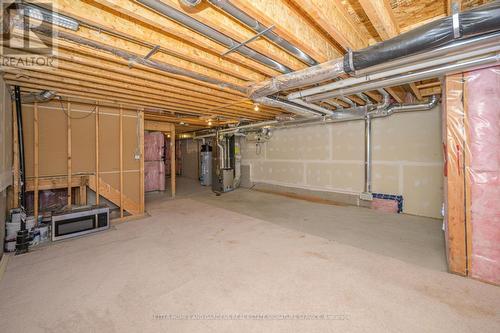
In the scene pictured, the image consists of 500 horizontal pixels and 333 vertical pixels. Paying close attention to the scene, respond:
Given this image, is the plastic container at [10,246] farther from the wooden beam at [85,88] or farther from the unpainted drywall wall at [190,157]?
the unpainted drywall wall at [190,157]

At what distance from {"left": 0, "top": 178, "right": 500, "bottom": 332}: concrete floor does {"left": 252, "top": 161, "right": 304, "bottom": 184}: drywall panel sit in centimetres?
287

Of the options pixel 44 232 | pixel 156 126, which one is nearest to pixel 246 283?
pixel 44 232

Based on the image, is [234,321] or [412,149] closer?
[234,321]

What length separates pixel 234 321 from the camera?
152 centimetres

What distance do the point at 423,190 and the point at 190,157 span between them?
935 centimetres

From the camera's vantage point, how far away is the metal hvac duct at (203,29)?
4.72 ft

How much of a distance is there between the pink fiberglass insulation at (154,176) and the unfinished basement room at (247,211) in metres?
2.45

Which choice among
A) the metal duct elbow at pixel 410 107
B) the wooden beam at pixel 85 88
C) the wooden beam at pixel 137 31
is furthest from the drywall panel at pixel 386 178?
the wooden beam at pixel 85 88

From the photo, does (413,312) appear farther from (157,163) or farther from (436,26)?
(157,163)

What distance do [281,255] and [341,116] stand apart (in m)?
3.61

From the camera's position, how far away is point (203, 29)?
1.70 metres

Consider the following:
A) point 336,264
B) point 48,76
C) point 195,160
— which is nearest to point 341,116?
point 336,264

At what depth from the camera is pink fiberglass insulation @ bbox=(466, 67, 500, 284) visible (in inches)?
75.9
